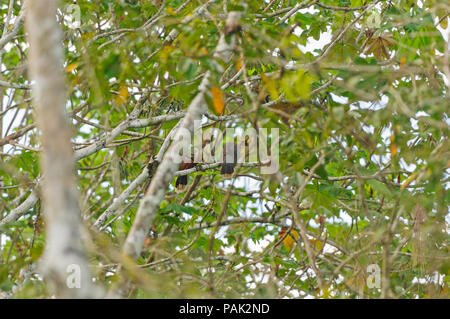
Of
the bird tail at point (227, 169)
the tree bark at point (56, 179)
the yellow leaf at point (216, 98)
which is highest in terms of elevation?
the bird tail at point (227, 169)

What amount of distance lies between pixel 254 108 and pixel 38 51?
0.84 m

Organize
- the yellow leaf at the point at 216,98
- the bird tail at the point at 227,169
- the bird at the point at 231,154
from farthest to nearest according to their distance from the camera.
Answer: the bird tail at the point at 227,169 < the bird at the point at 231,154 < the yellow leaf at the point at 216,98

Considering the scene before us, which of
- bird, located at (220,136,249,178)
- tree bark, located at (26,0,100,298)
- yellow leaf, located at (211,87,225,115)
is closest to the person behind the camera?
tree bark, located at (26,0,100,298)

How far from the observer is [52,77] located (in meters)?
1.55

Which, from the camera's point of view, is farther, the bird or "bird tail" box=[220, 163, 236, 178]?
"bird tail" box=[220, 163, 236, 178]

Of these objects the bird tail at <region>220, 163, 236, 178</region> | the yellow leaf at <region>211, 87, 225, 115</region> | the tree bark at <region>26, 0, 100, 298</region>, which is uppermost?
the bird tail at <region>220, 163, 236, 178</region>

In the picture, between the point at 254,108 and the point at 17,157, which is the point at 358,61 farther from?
the point at 17,157

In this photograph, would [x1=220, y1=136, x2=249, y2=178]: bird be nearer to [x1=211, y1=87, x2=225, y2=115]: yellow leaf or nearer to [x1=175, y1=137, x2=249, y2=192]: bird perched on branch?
[x1=175, y1=137, x2=249, y2=192]: bird perched on branch

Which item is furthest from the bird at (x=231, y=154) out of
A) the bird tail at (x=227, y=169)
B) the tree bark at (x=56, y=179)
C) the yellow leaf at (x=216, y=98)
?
the tree bark at (x=56, y=179)

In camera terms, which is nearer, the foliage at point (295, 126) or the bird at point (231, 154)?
the foliage at point (295, 126)

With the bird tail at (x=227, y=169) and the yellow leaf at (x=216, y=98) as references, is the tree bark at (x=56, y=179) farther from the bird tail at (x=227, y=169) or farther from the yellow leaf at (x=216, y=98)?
the bird tail at (x=227, y=169)

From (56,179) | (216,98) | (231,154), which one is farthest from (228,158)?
(56,179)

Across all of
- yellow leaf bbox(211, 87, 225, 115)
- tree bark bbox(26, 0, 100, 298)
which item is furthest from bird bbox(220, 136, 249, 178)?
tree bark bbox(26, 0, 100, 298)
